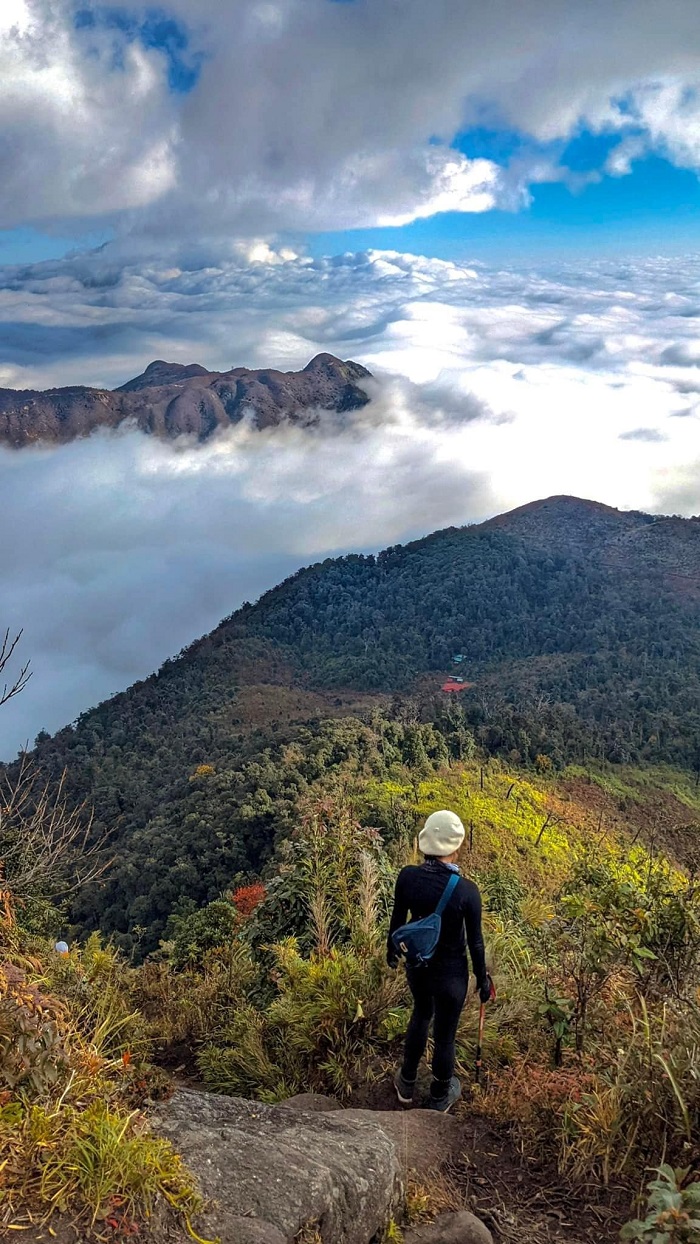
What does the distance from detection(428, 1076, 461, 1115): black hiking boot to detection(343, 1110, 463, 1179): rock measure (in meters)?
0.09

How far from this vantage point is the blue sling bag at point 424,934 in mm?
4625

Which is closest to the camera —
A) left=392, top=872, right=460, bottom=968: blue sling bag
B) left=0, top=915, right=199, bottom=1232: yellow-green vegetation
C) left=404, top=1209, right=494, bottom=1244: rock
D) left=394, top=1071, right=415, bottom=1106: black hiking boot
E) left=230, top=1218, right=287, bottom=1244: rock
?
left=0, top=915, right=199, bottom=1232: yellow-green vegetation

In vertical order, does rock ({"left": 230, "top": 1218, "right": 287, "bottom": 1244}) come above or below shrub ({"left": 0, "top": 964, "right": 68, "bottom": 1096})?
below

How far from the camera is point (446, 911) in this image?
4.68m

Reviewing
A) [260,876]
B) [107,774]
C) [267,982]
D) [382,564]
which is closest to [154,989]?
[267,982]

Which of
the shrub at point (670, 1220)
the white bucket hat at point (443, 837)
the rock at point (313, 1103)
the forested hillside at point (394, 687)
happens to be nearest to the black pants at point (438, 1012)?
the rock at point (313, 1103)

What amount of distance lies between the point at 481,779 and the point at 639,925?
29576 millimetres

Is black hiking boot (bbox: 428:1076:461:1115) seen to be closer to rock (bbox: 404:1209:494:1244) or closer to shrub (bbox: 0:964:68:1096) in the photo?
rock (bbox: 404:1209:494:1244)

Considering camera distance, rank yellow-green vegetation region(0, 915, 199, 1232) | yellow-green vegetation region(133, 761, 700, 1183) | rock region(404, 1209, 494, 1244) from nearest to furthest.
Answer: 1. yellow-green vegetation region(0, 915, 199, 1232)
2. rock region(404, 1209, 494, 1244)
3. yellow-green vegetation region(133, 761, 700, 1183)

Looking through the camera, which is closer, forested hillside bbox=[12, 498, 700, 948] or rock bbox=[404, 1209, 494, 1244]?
rock bbox=[404, 1209, 494, 1244]

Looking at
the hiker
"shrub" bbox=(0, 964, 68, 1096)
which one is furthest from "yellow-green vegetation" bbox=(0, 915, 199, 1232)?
the hiker

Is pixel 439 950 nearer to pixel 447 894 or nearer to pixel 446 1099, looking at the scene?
pixel 447 894

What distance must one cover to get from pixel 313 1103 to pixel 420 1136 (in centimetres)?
74

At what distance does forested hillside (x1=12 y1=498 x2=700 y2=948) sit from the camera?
37500mm
